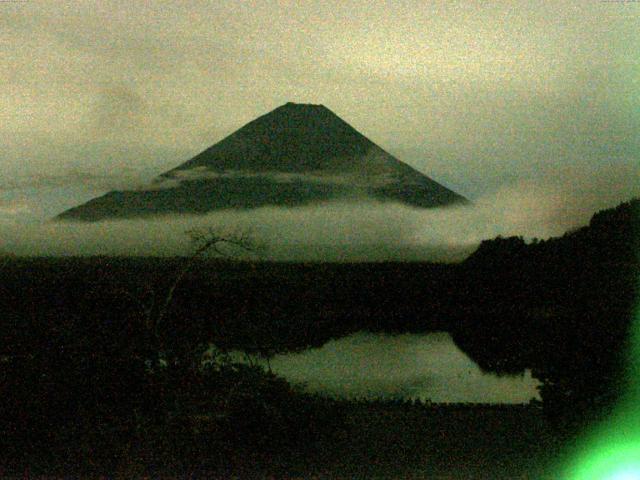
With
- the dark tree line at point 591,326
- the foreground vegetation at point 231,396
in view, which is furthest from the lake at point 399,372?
the dark tree line at point 591,326

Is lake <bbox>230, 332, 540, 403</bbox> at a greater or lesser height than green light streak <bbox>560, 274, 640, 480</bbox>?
lesser

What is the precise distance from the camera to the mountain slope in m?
39.1

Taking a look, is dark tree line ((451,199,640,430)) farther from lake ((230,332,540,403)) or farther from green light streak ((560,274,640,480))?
lake ((230,332,540,403))

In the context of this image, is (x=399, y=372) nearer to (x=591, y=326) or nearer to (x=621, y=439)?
(x=591, y=326)

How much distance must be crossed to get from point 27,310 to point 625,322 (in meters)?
5.74

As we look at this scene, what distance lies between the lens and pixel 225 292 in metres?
11.8

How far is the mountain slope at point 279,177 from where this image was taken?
39.1 m

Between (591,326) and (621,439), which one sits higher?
(591,326)

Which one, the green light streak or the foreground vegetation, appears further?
the foreground vegetation

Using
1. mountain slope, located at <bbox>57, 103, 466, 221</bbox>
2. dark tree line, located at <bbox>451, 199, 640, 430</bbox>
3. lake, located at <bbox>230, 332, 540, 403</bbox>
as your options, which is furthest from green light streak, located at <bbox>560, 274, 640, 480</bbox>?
mountain slope, located at <bbox>57, 103, 466, 221</bbox>

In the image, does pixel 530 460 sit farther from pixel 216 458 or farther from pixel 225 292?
pixel 225 292

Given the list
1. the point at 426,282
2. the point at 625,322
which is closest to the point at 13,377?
the point at 625,322

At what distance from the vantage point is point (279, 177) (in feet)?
151

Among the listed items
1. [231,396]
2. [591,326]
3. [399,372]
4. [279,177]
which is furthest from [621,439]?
[279,177]
